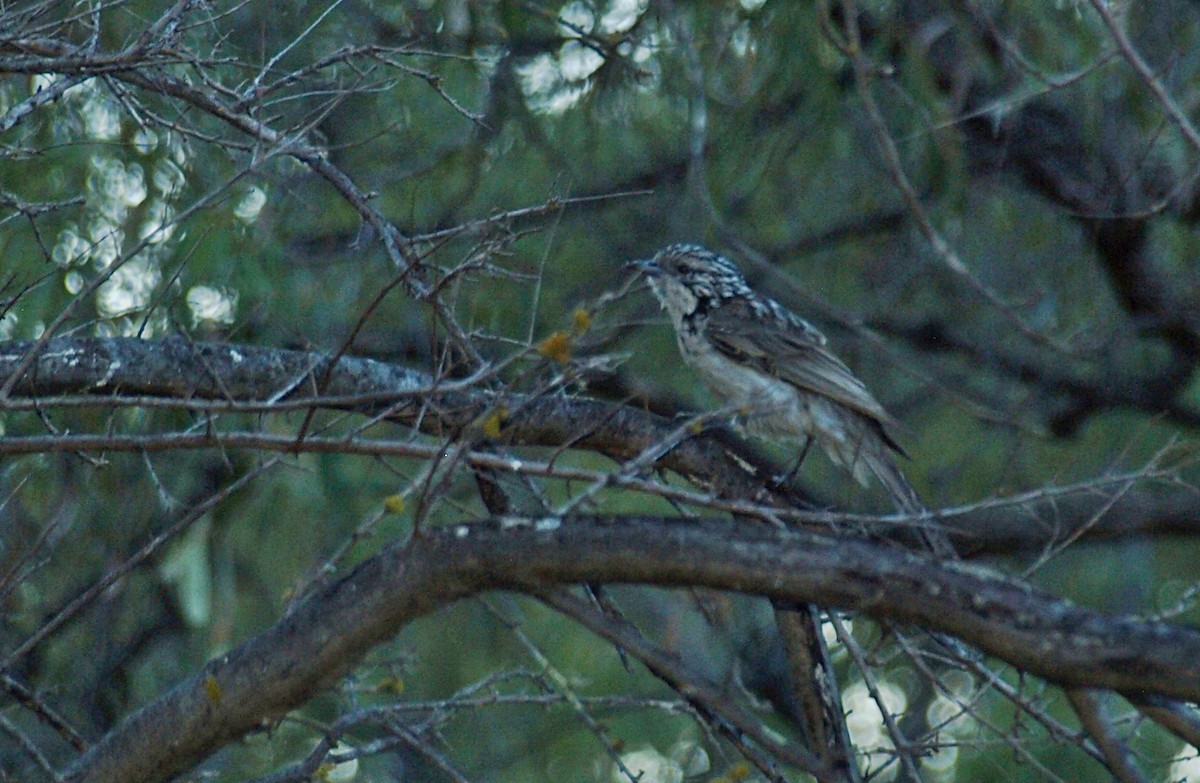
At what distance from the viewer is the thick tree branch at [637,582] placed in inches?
118

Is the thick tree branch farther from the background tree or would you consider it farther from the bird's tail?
the bird's tail

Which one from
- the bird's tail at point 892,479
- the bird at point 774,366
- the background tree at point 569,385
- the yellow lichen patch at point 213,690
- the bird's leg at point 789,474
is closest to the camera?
the background tree at point 569,385

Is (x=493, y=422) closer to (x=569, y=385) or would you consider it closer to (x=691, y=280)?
(x=569, y=385)

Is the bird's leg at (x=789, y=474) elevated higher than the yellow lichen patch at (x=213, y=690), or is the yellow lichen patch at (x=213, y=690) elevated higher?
the yellow lichen patch at (x=213, y=690)

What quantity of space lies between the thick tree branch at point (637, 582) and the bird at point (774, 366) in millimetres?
2641

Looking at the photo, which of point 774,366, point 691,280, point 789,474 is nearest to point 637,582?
point 789,474

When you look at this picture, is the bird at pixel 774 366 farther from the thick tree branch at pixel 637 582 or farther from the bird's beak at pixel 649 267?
the thick tree branch at pixel 637 582

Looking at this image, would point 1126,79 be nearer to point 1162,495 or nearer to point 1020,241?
point 1020,241

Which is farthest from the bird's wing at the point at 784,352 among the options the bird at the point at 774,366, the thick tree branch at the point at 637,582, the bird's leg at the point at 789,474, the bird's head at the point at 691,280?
the thick tree branch at the point at 637,582

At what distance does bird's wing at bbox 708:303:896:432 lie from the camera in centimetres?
616

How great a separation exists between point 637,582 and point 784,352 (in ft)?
10.5

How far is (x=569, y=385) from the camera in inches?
217

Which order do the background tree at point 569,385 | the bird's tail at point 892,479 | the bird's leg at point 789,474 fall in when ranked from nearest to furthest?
the background tree at point 569,385, the bird's leg at point 789,474, the bird's tail at point 892,479

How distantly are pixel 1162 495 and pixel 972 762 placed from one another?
5.33 feet
